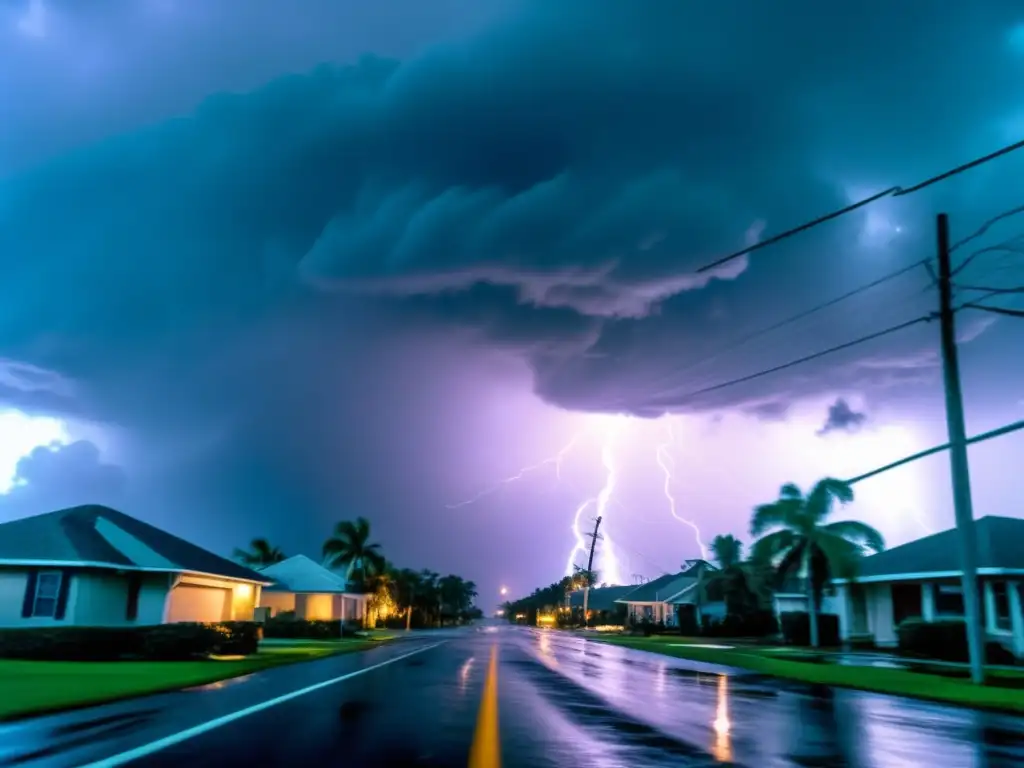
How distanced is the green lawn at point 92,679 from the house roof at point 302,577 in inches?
1439

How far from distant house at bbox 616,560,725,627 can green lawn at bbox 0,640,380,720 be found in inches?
2246

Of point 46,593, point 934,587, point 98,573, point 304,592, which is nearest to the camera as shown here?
point 46,593

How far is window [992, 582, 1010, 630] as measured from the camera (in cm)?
3409

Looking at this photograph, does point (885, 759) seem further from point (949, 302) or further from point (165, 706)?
point (949, 302)

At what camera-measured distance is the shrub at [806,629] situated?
44938mm

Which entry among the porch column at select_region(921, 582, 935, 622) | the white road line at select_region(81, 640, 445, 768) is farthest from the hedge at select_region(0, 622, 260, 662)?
the porch column at select_region(921, 582, 935, 622)

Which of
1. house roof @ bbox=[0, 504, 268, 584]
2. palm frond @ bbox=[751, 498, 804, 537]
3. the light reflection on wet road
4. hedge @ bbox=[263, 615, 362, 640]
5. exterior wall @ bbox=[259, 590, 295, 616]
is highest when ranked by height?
palm frond @ bbox=[751, 498, 804, 537]

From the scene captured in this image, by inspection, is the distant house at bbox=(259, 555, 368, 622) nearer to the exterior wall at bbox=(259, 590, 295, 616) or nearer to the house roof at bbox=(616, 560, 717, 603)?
the exterior wall at bbox=(259, 590, 295, 616)

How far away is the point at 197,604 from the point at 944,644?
31.6 meters

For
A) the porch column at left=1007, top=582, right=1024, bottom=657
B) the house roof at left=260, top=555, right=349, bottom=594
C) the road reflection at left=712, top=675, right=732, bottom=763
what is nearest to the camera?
the road reflection at left=712, top=675, right=732, bottom=763

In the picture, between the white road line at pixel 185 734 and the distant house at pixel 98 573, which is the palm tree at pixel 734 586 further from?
the white road line at pixel 185 734

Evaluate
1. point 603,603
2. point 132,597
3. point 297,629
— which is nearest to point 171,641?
point 132,597

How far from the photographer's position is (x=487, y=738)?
10336mm

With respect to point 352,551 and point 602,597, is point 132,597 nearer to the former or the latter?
point 352,551
